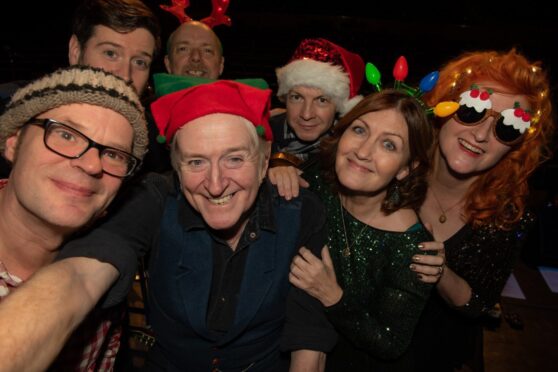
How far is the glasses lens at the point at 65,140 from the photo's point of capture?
1.26 meters

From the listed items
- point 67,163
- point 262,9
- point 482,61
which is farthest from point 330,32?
point 67,163

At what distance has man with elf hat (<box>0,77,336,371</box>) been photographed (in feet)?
5.07

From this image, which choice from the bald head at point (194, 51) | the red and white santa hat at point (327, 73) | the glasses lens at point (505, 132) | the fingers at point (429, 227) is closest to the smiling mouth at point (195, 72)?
the bald head at point (194, 51)

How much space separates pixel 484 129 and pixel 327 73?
1.27 m

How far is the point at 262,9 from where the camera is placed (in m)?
12.8

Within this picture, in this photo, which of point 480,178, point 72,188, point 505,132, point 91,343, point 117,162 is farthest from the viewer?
Answer: point 480,178

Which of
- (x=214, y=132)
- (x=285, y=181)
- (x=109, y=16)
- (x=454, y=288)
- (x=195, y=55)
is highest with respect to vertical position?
(x=109, y=16)

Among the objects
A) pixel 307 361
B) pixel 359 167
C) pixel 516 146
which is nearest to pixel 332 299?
pixel 307 361

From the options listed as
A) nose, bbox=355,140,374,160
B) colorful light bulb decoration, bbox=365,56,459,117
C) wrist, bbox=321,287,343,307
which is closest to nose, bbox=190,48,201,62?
colorful light bulb decoration, bbox=365,56,459,117

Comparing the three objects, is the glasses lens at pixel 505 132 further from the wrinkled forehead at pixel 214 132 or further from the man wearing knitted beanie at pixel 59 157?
the man wearing knitted beanie at pixel 59 157

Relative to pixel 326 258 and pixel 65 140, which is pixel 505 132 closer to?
pixel 326 258

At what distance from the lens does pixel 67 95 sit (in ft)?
4.13

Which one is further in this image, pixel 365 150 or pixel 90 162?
pixel 365 150

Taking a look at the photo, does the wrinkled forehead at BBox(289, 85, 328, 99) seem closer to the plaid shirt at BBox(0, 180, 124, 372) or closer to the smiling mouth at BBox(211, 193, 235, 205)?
the smiling mouth at BBox(211, 193, 235, 205)
